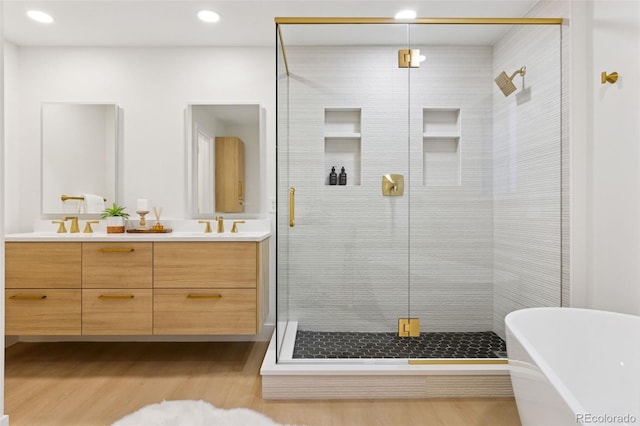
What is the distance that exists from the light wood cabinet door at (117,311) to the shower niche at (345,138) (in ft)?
4.46

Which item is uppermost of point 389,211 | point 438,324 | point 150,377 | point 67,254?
point 389,211

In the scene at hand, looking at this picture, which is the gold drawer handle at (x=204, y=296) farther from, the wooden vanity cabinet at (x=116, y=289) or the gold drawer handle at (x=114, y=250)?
the gold drawer handle at (x=114, y=250)

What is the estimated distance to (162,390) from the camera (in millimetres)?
2324

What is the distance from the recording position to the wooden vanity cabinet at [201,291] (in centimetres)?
255

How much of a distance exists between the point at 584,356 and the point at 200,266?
2059 millimetres

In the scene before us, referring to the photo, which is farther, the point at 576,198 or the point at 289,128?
the point at 289,128

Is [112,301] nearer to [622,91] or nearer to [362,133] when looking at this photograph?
[362,133]

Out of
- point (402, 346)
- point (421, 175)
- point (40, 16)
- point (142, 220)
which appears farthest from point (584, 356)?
point (40, 16)

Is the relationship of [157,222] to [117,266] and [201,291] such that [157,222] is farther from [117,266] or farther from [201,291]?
[201,291]

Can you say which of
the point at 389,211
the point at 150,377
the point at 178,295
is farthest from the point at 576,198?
the point at 150,377

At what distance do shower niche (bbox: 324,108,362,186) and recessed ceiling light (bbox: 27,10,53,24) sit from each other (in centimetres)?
197

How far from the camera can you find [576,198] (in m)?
2.24

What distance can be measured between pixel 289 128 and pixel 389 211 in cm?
A: 77

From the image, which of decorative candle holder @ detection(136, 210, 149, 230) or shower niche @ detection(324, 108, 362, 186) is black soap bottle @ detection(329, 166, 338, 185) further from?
decorative candle holder @ detection(136, 210, 149, 230)
